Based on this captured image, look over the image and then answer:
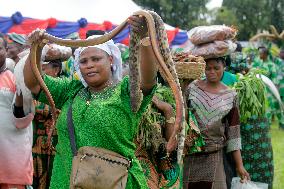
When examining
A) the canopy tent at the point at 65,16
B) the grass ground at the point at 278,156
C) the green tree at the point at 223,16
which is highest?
the green tree at the point at 223,16

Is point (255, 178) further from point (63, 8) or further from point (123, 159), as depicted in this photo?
point (63, 8)

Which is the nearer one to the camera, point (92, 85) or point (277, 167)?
point (92, 85)

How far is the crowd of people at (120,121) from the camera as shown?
3.22 meters

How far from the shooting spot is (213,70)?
17.2ft

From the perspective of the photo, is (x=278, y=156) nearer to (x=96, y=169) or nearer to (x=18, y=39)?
(x=18, y=39)

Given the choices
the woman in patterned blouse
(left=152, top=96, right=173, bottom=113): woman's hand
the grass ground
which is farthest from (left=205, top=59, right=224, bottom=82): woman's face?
the grass ground

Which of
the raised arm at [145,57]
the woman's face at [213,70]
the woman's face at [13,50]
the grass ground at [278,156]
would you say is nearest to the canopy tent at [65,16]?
the grass ground at [278,156]

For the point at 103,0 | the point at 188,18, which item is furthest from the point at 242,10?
the point at 103,0

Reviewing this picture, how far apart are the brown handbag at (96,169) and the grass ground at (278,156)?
17.7 ft

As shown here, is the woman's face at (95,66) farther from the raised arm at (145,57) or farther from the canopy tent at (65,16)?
the canopy tent at (65,16)

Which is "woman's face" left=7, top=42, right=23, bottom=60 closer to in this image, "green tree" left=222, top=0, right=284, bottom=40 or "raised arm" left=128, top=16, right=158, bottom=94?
"raised arm" left=128, top=16, right=158, bottom=94

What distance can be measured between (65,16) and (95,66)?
1070 centimetres

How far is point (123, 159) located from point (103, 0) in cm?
1302

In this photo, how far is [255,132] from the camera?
19.5ft
